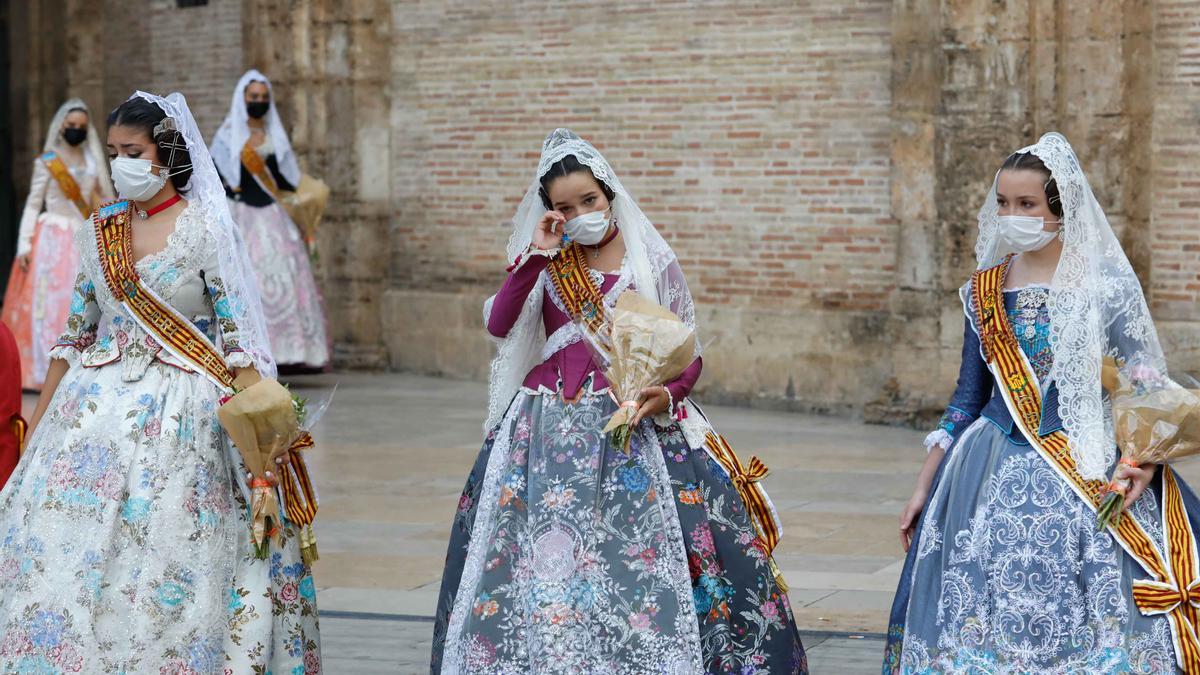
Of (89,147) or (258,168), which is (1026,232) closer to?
(258,168)

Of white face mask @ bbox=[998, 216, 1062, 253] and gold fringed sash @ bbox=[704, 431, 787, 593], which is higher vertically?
white face mask @ bbox=[998, 216, 1062, 253]

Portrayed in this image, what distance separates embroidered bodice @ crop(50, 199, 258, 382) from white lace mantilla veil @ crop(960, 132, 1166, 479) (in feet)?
7.01

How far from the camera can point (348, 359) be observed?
1380 cm

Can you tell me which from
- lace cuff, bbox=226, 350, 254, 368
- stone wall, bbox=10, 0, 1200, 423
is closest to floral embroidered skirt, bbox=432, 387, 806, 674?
lace cuff, bbox=226, 350, 254, 368

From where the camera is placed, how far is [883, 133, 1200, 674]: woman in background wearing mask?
459cm

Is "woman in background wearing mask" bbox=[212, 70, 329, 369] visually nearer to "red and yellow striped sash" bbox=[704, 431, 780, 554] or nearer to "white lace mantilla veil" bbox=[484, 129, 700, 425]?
"white lace mantilla veil" bbox=[484, 129, 700, 425]

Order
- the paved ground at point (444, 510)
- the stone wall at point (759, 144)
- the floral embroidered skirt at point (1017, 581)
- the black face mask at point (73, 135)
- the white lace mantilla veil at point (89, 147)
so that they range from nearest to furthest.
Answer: the floral embroidered skirt at point (1017, 581), the paved ground at point (444, 510), the stone wall at point (759, 144), the black face mask at point (73, 135), the white lace mantilla veil at point (89, 147)

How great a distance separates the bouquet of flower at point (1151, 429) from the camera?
4.62m

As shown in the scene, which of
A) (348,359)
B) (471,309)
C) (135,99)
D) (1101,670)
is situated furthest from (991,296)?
(348,359)

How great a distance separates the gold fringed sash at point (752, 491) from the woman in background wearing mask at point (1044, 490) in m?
0.39

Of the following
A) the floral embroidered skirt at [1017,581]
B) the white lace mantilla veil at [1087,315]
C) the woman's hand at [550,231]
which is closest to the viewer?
the floral embroidered skirt at [1017,581]

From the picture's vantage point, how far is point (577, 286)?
16.8 ft

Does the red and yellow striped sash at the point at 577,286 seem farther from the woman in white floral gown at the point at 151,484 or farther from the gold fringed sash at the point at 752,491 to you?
the woman in white floral gown at the point at 151,484
